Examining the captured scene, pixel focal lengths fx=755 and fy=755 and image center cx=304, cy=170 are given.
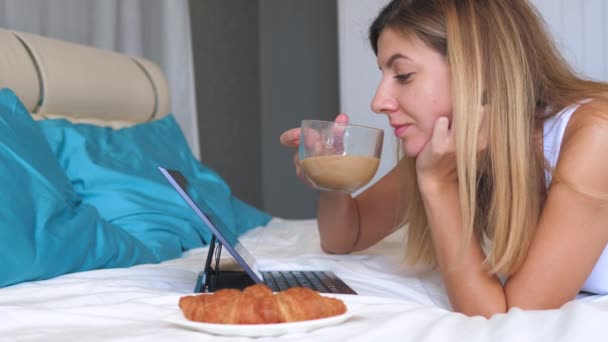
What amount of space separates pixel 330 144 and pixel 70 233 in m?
0.56

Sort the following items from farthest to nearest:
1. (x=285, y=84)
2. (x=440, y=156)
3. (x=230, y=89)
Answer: (x=285, y=84)
(x=230, y=89)
(x=440, y=156)

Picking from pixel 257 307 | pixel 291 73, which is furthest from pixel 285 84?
pixel 257 307

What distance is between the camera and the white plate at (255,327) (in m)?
0.79

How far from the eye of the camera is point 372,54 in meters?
3.36

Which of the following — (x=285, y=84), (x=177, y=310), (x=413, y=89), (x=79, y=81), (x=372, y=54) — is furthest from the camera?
(x=285, y=84)

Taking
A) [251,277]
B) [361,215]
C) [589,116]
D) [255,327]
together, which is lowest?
[361,215]

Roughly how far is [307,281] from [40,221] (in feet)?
1.76

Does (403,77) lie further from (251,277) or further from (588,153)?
(251,277)

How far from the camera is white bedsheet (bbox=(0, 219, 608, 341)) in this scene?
82 cm

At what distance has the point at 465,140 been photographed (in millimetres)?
1293

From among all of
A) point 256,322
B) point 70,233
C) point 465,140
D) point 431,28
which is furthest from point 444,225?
Answer: point 70,233

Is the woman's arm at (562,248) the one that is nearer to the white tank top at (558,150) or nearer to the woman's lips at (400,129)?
the white tank top at (558,150)

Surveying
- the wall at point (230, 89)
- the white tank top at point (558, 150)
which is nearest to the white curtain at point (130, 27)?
the wall at point (230, 89)

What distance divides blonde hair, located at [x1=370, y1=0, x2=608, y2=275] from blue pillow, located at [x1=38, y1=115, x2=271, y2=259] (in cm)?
71
